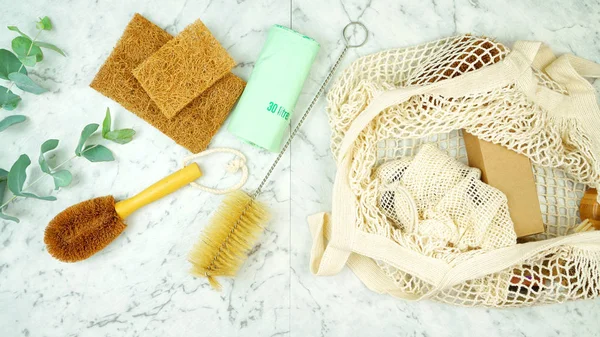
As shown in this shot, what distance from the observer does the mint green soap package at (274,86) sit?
2.59 feet

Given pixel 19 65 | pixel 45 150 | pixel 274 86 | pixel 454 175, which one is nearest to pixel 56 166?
pixel 45 150

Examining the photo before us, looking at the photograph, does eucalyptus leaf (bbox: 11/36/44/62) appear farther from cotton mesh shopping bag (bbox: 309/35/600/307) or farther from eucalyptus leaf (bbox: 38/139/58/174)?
cotton mesh shopping bag (bbox: 309/35/600/307)

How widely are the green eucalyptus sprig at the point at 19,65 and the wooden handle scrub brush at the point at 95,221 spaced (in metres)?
0.18

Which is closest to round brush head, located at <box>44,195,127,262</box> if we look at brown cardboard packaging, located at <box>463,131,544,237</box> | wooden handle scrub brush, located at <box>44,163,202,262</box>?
wooden handle scrub brush, located at <box>44,163,202,262</box>

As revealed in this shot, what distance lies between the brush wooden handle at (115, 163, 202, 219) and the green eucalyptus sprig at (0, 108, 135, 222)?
0.27 feet

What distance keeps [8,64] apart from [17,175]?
0.18m

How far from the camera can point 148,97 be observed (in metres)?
0.81

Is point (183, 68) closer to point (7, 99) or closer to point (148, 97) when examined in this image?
point (148, 97)

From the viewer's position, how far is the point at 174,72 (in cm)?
79

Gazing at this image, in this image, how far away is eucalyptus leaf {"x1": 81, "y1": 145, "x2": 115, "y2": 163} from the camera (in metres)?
0.80

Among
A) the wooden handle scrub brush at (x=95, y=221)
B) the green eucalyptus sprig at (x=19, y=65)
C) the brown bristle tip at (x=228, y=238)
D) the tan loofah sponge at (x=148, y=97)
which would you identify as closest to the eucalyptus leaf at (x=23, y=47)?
the green eucalyptus sprig at (x=19, y=65)

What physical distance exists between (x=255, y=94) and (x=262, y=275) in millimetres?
306

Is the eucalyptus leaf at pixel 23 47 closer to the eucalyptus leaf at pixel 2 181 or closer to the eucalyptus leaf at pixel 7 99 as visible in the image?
the eucalyptus leaf at pixel 7 99

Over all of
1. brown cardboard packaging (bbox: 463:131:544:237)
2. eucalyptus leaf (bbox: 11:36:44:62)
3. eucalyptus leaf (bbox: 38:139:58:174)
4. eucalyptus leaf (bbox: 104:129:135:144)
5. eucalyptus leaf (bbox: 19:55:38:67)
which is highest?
brown cardboard packaging (bbox: 463:131:544:237)
